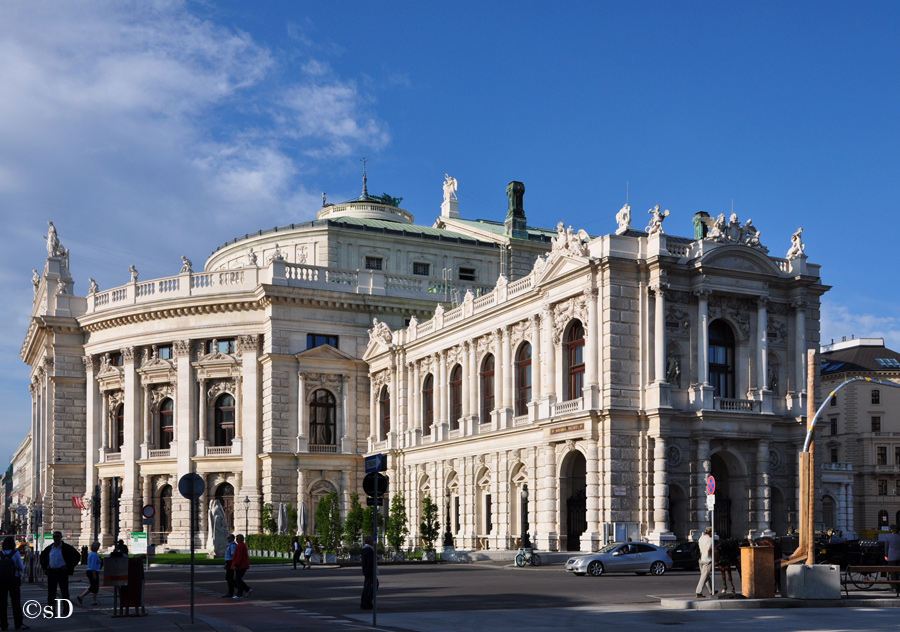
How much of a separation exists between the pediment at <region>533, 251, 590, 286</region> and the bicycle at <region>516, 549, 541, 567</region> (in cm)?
1304

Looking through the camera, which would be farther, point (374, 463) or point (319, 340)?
point (319, 340)

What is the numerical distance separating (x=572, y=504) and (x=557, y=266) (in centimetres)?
1137

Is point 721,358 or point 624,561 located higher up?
point 721,358

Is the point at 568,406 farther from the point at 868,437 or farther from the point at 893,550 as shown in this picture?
the point at 868,437

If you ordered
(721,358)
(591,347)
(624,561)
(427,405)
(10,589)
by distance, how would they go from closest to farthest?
(10,589) → (624,561) → (591,347) → (721,358) → (427,405)

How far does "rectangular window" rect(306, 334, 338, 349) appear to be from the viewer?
73944 millimetres

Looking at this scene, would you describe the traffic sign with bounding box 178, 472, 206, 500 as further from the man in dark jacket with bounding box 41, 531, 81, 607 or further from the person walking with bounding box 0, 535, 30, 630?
the man in dark jacket with bounding box 41, 531, 81, 607

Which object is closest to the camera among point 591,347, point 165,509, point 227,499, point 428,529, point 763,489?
point 591,347

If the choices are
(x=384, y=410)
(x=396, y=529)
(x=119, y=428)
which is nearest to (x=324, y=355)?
(x=384, y=410)

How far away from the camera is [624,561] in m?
41.8

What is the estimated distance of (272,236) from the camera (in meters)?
82.8

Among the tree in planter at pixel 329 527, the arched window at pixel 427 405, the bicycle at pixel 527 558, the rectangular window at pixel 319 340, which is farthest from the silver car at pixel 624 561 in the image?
the rectangular window at pixel 319 340

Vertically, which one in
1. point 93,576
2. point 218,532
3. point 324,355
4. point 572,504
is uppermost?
point 324,355

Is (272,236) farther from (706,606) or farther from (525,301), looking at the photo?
(706,606)
